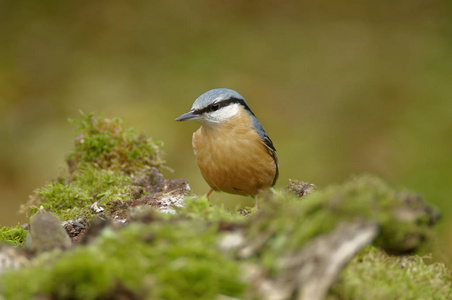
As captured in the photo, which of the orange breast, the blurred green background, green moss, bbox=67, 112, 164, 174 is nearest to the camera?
the orange breast

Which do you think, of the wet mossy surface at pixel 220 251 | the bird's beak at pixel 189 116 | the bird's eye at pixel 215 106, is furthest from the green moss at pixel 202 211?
the bird's eye at pixel 215 106

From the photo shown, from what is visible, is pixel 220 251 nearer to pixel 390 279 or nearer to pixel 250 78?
pixel 390 279

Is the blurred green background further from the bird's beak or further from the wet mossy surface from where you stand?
the wet mossy surface

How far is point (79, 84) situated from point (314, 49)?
3487mm

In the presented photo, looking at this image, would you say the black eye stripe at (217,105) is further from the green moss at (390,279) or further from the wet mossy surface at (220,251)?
the green moss at (390,279)

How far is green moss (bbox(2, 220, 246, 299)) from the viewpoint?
57.8 inches

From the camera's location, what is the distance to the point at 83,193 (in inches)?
142

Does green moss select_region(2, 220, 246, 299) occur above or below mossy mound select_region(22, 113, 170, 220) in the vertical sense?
below

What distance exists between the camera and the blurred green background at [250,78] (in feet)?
21.4

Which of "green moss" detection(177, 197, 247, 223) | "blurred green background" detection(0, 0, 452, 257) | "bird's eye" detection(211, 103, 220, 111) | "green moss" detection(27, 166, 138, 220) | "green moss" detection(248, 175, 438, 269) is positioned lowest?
"green moss" detection(248, 175, 438, 269)

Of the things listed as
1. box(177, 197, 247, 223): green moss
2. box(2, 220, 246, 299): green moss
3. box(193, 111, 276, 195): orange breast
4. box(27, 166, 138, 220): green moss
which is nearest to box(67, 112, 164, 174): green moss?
box(27, 166, 138, 220): green moss

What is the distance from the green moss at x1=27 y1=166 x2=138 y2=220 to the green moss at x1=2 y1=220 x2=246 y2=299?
69.5 inches

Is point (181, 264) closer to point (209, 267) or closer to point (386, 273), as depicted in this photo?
point (209, 267)

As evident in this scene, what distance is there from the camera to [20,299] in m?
1.48
